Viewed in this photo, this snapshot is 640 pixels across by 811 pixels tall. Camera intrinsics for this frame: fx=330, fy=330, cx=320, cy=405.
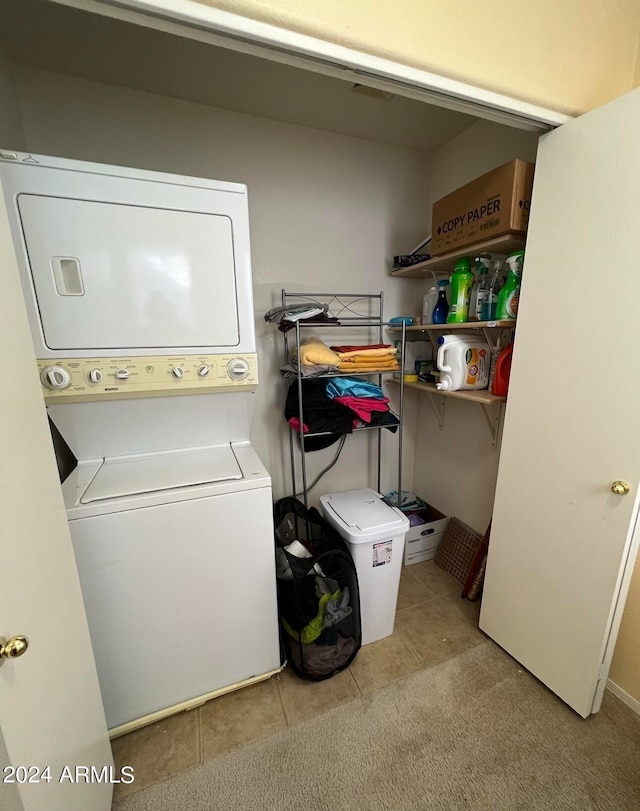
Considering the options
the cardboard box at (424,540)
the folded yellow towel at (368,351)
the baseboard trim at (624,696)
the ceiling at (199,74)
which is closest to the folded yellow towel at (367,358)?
the folded yellow towel at (368,351)

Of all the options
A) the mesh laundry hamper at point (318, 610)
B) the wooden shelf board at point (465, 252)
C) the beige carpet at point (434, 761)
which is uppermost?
the wooden shelf board at point (465, 252)

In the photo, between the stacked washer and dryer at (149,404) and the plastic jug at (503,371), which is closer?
the stacked washer and dryer at (149,404)

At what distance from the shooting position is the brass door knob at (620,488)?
1.06 meters

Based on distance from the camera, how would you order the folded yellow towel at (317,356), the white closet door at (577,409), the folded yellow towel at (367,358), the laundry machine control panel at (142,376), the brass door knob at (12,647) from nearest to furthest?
the brass door knob at (12,647) → the white closet door at (577,409) → the laundry machine control panel at (142,376) → the folded yellow towel at (317,356) → the folded yellow towel at (367,358)

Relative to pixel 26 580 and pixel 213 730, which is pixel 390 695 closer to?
pixel 213 730

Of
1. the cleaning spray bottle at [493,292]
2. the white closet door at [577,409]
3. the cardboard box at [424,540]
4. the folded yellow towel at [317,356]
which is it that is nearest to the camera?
the white closet door at [577,409]

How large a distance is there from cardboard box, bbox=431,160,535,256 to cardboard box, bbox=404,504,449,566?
168cm

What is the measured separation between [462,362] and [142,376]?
1.42m

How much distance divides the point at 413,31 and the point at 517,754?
7.49ft

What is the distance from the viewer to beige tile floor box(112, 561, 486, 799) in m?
1.23

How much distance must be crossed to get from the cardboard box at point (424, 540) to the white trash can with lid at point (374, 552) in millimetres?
557

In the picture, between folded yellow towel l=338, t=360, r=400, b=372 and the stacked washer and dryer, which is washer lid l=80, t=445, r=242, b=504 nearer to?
the stacked washer and dryer

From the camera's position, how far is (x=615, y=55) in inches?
41.8

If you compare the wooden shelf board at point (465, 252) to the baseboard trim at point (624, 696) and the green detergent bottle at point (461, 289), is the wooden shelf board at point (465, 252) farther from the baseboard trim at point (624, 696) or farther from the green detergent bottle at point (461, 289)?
the baseboard trim at point (624, 696)
